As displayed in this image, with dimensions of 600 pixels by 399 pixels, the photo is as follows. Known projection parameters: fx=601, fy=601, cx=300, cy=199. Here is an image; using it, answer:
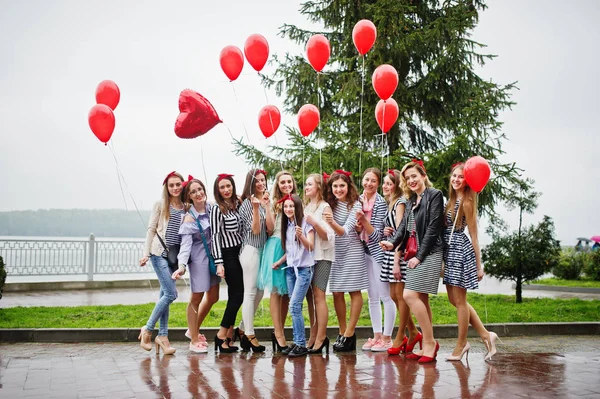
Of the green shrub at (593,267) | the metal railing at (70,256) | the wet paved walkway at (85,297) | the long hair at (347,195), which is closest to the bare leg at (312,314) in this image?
the long hair at (347,195)

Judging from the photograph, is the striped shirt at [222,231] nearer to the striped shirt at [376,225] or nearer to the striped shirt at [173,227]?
the striped shirt at [173,227]

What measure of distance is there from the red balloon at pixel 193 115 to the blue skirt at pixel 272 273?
1.52 meters

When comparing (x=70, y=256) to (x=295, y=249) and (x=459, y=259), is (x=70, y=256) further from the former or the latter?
(x=459, y=259)

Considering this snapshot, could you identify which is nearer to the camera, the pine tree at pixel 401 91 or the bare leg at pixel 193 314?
the bare leg at pixel 193 314

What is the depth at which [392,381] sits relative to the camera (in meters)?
5.24

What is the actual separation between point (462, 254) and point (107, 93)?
14.7ft

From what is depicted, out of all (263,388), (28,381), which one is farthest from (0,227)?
(263,388)

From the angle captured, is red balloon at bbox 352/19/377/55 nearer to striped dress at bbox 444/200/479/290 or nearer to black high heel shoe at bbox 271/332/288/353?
striped dress at bbox 444/200/479/290

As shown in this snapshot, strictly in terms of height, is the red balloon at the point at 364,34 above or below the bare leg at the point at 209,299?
above

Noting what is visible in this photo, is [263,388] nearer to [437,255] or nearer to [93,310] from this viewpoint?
[437,255]

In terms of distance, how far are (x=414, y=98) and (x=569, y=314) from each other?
17.0ft

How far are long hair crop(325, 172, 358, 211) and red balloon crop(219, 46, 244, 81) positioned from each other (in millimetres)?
1715

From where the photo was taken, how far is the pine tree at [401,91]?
11391 mm

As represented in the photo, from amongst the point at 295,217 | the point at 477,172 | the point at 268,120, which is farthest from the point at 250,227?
the point at 477,172
